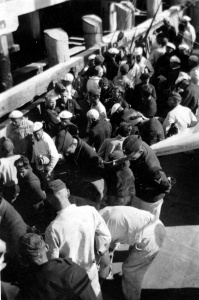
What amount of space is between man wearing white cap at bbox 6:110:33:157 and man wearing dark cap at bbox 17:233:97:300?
102 inches

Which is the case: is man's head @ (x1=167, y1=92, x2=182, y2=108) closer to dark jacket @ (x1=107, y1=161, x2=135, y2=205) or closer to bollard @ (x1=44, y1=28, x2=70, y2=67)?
dark jacket @ (x1=107, y1=161, x2=135, y2=205)

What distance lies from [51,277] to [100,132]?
9.59 feet

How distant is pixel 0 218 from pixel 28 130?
196cm

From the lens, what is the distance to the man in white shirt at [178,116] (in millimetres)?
5719

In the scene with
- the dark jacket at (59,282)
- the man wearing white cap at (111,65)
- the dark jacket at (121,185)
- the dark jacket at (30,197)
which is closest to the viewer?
the dark jacket at (59,282)

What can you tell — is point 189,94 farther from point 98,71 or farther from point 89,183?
point 89,183

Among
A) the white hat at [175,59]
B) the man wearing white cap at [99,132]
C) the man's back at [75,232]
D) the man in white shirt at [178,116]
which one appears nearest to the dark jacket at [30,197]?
the man wearing white cap at [99,132]

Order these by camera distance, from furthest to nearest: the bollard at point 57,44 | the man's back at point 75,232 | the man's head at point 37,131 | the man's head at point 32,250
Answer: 1. the bollard at point 57,44
2. the man's head at point 37,131
3. the man's back at point 75,232
4. the man's head at point 32,250

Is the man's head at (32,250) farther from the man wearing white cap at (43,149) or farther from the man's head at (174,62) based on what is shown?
the man's head at (174,62)

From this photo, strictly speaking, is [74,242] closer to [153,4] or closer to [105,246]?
[105,246]

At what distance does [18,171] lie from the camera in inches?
191

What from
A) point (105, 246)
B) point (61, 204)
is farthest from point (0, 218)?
point (105, 246)

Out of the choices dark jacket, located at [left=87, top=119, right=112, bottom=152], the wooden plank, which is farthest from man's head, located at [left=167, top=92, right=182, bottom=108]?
the wooden plank

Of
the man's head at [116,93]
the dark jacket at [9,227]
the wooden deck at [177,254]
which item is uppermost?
the man's head at [116,93]
